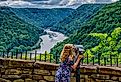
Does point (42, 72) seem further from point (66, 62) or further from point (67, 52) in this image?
point (67, 52)

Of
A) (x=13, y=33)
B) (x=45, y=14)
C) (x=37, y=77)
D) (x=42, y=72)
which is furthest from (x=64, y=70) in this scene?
(x=45, y=14)

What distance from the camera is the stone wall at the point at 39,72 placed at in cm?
1013

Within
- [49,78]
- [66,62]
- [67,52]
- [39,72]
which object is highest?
[67,52]

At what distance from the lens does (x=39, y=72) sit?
1105 centimetres

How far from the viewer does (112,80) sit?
10.1 meters

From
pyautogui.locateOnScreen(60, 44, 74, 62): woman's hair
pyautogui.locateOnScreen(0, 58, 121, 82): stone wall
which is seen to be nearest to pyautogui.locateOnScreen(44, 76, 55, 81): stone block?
pyautogui.locateOnScreen(0, 58, 121, 82): stone wall

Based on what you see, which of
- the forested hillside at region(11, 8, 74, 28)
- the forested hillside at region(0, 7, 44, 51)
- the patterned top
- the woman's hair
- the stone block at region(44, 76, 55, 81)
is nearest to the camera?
the woman's hair

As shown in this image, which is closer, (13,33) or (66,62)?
(66,62)

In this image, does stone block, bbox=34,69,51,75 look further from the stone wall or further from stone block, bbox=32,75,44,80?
stone block, bbox=32,75,44,80

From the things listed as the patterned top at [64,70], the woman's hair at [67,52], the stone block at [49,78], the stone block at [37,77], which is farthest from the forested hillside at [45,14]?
the woman's hair at [67,52]

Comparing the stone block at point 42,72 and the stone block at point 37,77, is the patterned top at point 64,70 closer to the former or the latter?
the stone block at point 42,72

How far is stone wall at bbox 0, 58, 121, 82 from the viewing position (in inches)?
399

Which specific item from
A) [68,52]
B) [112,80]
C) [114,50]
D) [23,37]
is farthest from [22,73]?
[23,37]

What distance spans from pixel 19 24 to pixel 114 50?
62.6m
